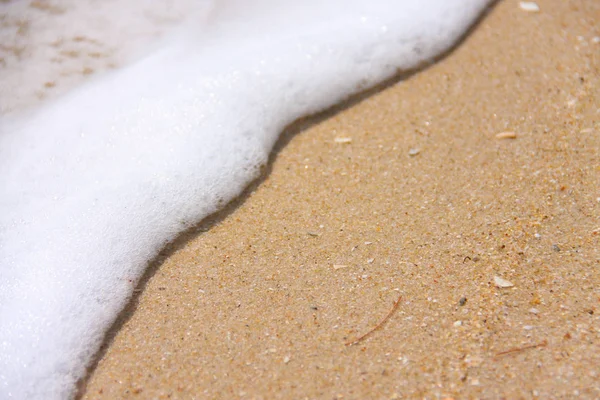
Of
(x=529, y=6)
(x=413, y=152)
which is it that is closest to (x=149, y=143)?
(x=413, y=152)

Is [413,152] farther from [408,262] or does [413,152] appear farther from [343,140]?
[408,262]

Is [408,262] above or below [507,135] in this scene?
below

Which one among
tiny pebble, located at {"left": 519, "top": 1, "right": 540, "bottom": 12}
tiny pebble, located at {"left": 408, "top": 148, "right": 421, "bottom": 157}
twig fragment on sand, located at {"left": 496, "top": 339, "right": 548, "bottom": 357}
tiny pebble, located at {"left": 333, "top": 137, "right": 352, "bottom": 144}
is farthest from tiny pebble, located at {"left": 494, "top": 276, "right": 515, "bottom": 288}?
tiny pebble, located at {"left": 519, "top": 1, "right": 540, "bottom": 12}

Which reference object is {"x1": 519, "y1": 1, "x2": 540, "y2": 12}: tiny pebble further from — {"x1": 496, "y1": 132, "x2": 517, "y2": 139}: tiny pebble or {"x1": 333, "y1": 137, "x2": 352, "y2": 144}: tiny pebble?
{"x1": 333, "y1": 137, "x2": 352, "y2": 144}: tiny pebble

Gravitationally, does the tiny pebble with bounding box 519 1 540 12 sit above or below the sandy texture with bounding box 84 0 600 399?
above

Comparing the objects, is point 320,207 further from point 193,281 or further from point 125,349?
point 125,349
